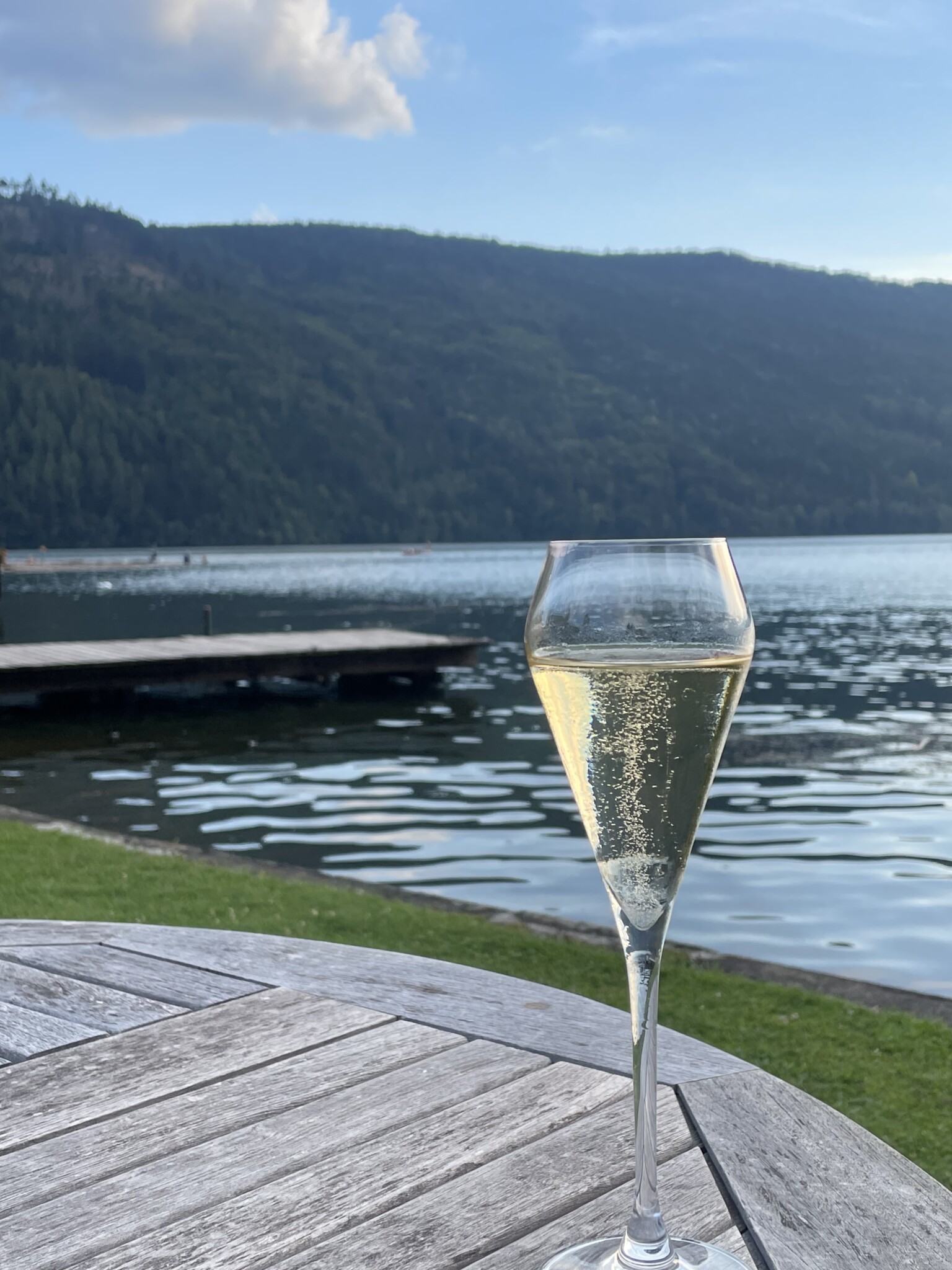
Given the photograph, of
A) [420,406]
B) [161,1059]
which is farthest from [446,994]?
[420,406]

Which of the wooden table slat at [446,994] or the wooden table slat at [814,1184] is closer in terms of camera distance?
the wooden table slat at [814,1184]

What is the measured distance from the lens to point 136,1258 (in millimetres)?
1058

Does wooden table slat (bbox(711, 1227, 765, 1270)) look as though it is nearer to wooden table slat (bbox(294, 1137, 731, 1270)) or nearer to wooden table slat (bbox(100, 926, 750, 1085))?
wooden table slat (bbox(294, 1137, 731, 1270))

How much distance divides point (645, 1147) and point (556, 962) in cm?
429

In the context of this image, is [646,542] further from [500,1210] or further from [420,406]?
[420,406]

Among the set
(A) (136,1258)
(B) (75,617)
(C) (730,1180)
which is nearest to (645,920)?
(C) (730,1180)

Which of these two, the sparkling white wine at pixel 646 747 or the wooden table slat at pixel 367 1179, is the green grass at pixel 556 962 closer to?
the wooden table slat at pixel 367 1179

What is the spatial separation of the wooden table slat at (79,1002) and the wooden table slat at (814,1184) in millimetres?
764

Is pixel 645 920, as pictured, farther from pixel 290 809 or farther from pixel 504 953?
pixel 290 809

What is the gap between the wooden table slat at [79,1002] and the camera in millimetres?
1680

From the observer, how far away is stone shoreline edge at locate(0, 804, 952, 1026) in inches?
187

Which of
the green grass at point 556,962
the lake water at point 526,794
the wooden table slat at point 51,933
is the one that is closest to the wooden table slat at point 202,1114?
the wooden table slat at point 51,933

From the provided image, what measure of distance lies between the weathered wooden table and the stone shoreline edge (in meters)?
3.40

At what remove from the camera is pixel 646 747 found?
1031 mm
